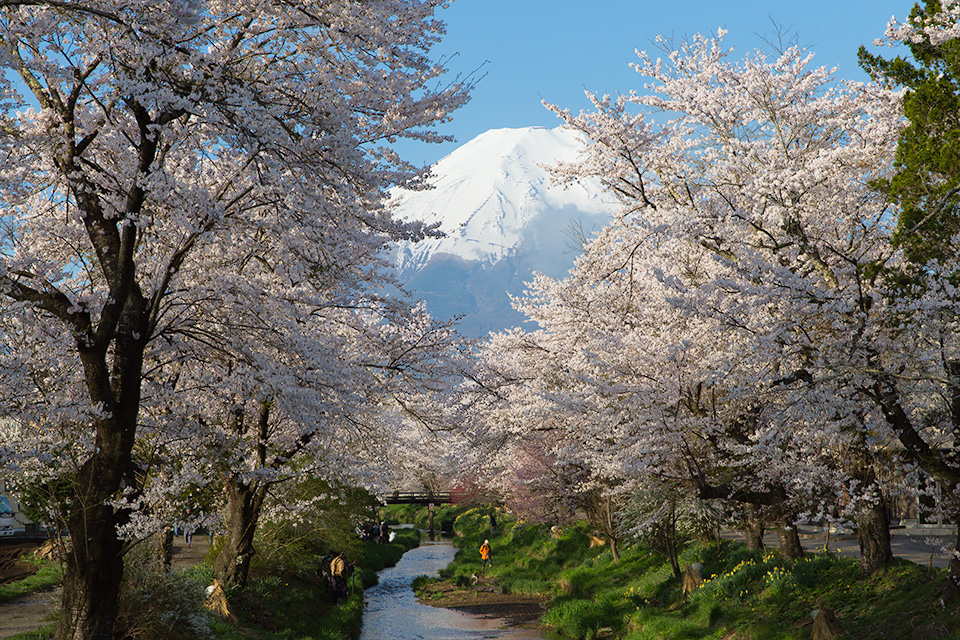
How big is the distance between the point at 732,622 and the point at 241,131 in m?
11.5

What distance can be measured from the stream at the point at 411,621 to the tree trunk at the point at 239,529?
539 cm

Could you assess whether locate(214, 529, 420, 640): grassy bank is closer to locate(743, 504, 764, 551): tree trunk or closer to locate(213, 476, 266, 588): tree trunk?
locate(213, 476, 266, 588): tree trunk

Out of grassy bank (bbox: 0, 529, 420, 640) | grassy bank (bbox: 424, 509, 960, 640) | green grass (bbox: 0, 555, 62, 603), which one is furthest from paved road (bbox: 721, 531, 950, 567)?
green grass (bbox: 0, 555, 62, 603)

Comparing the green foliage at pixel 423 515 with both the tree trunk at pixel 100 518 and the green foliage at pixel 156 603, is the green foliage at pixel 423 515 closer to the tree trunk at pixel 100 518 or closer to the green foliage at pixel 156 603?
the green foliage at pixel 156 603

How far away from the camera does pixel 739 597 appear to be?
13.1 m

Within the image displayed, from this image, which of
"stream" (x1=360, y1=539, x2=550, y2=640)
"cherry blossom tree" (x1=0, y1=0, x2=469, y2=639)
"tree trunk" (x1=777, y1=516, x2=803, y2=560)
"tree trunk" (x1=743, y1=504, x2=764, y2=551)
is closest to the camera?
"cherry blossom tree" (x1=0, y1=0, x2=469, y2=639)

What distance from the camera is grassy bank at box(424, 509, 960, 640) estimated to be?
31.3ft

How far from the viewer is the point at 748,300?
8.89 metres

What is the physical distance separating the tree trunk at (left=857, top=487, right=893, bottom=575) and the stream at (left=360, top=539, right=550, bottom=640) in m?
8.96

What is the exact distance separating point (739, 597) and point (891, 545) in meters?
7.76

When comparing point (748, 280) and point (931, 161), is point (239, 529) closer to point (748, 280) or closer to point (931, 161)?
point (748, 280)

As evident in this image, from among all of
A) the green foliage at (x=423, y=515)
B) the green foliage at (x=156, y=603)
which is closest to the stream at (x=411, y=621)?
the green foliage at (x=156, y=603)

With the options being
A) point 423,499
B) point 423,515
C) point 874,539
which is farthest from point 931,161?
point 423,515

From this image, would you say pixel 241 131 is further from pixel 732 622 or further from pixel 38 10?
pixel 732 622
